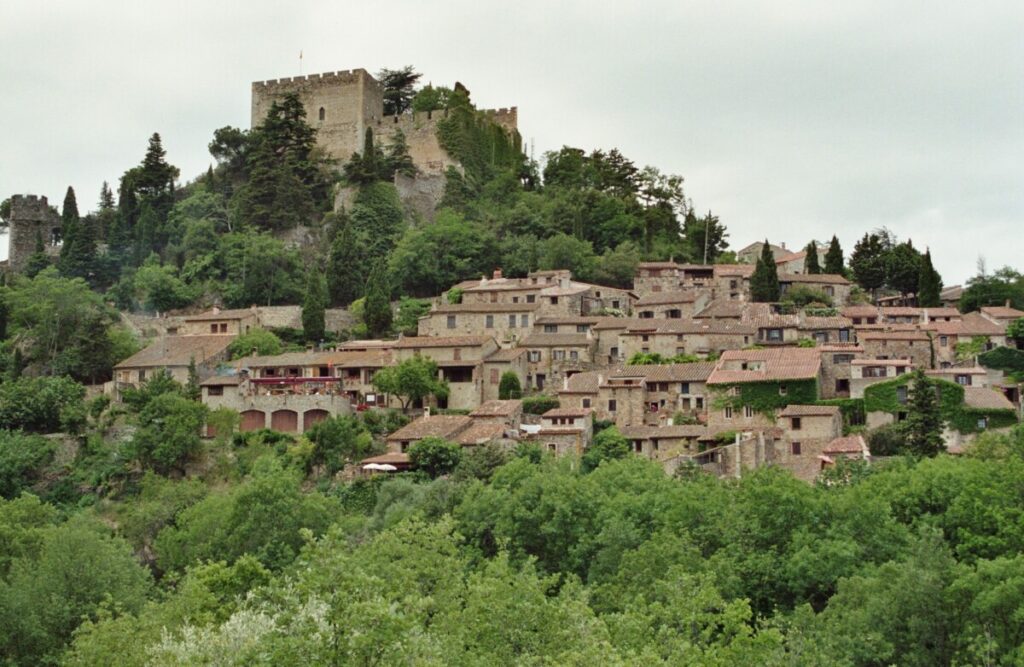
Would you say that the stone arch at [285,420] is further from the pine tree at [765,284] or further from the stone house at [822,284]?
the stone house at [822,284]

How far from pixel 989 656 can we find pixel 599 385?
28.3 metres

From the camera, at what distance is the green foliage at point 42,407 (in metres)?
62.6

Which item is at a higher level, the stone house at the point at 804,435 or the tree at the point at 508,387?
the tree at the point at 508,387

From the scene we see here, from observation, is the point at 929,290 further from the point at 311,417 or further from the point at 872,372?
the point at 311,417

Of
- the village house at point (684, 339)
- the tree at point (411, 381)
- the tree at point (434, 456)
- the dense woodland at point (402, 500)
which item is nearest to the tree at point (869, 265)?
the dense woodland at point (402, 500)

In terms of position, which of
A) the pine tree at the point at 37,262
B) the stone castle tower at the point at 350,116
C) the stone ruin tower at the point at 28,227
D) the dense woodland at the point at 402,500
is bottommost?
the dense woodland at the point at 402,500

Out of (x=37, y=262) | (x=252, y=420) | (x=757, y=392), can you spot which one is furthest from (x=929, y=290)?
(x=37, y=262)

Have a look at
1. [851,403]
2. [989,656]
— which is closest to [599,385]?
[851,403]

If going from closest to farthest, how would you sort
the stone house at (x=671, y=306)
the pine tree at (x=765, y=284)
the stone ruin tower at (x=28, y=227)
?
the stone house at (x=671, y=306) → the pine tree at (x=765, y=284) → the stone ruin tower at (x=28, y=227)

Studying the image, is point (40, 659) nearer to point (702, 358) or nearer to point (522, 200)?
point (702, 358)

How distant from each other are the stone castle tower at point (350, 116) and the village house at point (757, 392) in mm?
40250

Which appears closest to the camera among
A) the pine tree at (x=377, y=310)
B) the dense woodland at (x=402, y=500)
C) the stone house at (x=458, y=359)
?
the dense woodland at (x=402, y=500)

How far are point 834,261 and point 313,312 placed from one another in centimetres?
3060

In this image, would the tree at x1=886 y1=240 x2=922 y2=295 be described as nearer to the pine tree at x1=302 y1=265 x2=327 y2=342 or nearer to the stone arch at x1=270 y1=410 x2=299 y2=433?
the pine tree at x1=302 y1=265 x2=327 y2=342
